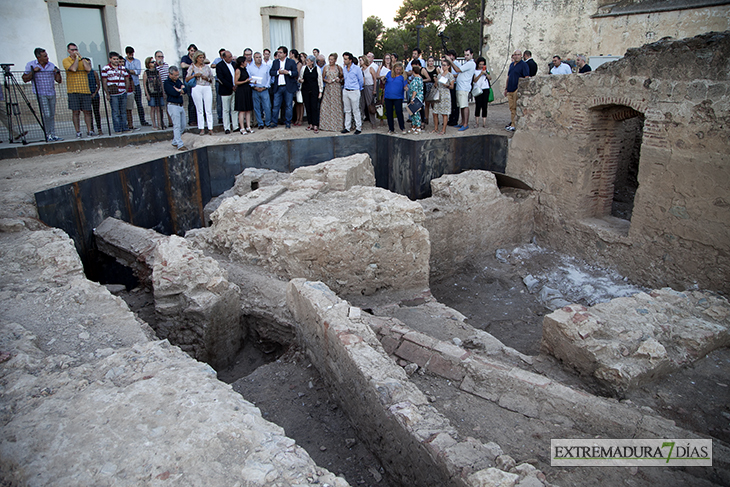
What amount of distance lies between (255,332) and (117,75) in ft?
24.0

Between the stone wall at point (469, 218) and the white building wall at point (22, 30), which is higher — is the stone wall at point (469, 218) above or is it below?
below

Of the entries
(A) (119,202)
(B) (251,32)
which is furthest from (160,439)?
(B) (251,32)

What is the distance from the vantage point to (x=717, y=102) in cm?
635

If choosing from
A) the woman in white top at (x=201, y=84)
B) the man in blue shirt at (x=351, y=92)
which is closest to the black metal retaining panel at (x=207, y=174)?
the man in blue shirt at (x=351, y=92)

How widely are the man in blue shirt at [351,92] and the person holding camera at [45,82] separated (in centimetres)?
572

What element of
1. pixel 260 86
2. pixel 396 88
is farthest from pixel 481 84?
pixel 260 86

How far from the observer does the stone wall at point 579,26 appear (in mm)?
12539

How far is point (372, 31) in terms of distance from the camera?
30375 millimetres

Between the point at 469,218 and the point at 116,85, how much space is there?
7.56m

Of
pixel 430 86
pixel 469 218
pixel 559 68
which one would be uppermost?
pixel 559 68

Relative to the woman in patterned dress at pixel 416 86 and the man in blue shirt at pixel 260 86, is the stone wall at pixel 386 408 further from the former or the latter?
the man in blue shirt at pixel 260 86

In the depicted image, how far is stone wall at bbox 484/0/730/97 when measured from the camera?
494 inches

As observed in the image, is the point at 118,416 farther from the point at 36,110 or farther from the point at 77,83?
the point at 36,110

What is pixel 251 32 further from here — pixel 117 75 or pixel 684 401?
pixel 684 401
